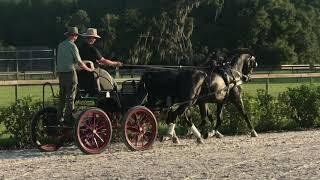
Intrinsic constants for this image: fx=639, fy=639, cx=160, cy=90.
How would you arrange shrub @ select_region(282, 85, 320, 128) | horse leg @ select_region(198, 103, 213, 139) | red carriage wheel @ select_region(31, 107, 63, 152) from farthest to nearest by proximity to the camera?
shrub @ select_region(282, 85, 320, 128) < horse leg @ select_region(198, 103, 213, 139) < red carriage wheel @ select_region(31, 107, 63, 152)

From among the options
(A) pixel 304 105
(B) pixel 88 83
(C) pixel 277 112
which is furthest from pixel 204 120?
(A) pixel 304 105

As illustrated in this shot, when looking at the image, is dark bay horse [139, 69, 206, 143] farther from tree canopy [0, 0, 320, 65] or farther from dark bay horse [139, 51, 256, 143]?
tree canopy [0, 0, 320, 65]

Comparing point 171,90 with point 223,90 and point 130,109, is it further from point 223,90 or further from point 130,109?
point 223,90

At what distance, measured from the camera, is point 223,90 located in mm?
13430

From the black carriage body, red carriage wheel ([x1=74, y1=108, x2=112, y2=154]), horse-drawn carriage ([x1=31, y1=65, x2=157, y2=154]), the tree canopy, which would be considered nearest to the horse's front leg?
the black carriage body

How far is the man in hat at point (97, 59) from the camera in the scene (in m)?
11.5

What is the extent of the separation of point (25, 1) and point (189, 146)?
96261mm

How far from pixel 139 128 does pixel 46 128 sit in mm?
1688

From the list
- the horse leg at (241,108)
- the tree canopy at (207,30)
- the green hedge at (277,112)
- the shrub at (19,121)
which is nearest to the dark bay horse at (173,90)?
the horse leg at (241,108)

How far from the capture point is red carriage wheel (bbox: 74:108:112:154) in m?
10.9

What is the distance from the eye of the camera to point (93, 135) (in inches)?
440

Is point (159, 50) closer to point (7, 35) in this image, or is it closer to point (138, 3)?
point (138, 3)

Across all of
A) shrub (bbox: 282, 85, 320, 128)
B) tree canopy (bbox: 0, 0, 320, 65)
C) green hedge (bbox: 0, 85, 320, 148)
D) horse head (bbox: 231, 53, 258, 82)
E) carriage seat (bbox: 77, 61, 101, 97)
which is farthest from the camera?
tree canopy (bbox: 0, 0, 320, 65)

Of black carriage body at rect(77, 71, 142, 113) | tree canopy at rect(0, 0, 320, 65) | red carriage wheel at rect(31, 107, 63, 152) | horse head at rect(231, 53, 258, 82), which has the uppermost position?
tree canopy at rect(0, 0, 320, 65)
